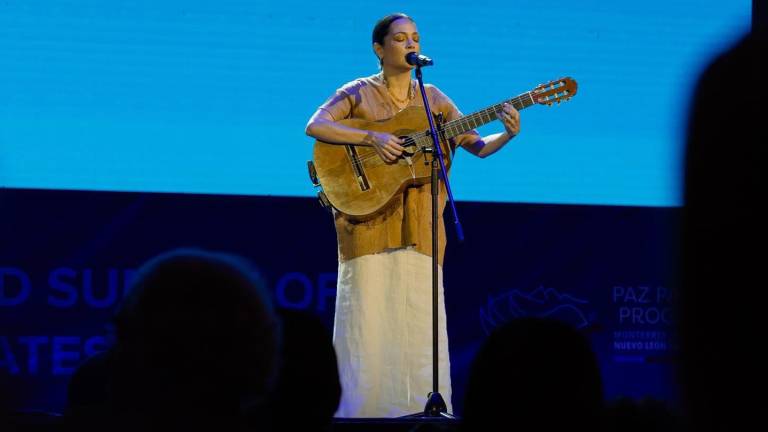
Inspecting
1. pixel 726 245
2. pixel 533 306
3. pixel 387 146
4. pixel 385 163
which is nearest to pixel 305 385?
pixel 726 245

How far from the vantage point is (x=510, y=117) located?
405 centimetres

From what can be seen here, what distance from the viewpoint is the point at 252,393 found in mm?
1060

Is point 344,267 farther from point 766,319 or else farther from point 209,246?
point 766,319

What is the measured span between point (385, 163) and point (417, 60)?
1.57ft

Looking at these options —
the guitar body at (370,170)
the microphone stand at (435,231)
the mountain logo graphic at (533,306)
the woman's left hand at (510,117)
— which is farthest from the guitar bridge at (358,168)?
the mountain logo graphic at (533,306)

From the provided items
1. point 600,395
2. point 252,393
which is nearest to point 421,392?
point 600,395

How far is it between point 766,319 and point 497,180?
505cm

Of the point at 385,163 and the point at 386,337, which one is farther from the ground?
the point at 385,163

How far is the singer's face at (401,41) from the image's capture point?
4.16 m

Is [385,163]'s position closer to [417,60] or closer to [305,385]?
[417,60]

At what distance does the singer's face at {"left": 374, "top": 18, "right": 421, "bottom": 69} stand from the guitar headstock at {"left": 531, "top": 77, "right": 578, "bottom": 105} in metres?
0.56

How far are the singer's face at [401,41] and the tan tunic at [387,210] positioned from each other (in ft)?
0.54

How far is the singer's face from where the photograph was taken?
4160 millimetres

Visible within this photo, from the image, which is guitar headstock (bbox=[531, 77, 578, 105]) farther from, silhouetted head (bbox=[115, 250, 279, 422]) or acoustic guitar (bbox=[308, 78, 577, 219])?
silhouetted head (bbox=[115, 250, 279, 422])
